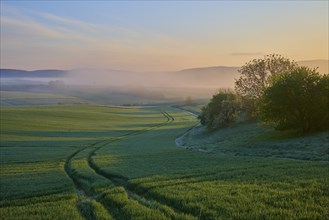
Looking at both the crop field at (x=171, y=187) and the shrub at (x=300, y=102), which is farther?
the shrub at (x=300, y=102)

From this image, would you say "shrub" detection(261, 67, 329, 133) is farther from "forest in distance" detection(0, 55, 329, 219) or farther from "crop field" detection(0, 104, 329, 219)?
"crop field" detection(0, 104, 329, 219)

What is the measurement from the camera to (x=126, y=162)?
37062 millimetres

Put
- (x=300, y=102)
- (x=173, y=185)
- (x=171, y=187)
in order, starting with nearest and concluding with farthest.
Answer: (x=171, y=187) < (x=173, y=185) < (x=300, y=102)

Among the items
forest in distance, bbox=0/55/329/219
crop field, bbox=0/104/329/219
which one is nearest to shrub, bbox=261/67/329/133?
forest in distance, bbox=0/55/329/219

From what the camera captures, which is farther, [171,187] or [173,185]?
[173,185]

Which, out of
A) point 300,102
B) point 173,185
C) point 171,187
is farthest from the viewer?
point 300,102

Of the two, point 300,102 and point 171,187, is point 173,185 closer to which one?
point 171,187

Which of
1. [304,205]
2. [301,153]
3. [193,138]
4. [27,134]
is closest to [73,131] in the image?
[27,134]

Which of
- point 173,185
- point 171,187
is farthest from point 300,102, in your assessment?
point 171,187

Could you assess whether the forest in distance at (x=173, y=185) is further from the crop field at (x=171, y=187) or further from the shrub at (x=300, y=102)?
the shrub at (x=300, y=102)

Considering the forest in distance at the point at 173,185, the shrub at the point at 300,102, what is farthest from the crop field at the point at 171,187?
the shrub at the point at 300,102

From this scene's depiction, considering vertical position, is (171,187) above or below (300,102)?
below

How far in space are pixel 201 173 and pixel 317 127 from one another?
25.7m

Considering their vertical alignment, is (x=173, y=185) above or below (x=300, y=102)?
below
